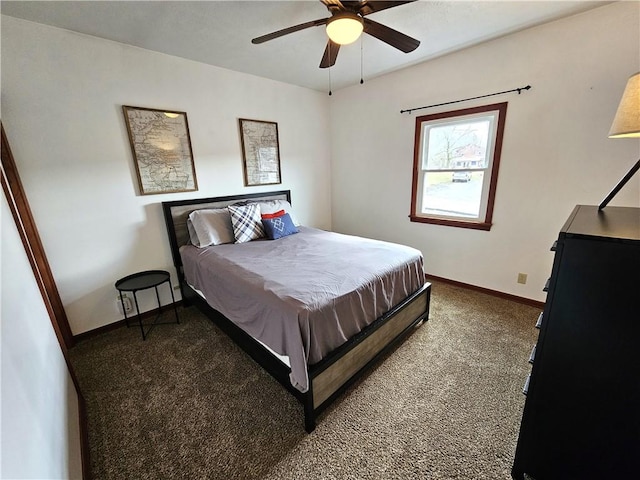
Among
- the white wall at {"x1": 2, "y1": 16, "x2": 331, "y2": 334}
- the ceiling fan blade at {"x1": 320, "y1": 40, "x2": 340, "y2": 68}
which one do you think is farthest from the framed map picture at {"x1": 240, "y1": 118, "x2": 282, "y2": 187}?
the ceiling fan blade at {"x1": 320, "y1": 40, "x2": 340, "y2": 68}

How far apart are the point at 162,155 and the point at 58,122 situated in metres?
0.75

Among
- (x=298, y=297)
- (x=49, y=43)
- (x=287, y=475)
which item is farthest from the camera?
(x=49, y=43)

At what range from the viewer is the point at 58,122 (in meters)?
2.12

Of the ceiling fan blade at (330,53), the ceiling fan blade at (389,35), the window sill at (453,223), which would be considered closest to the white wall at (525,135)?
the window sill at (453,223)

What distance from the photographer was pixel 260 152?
11.1ft

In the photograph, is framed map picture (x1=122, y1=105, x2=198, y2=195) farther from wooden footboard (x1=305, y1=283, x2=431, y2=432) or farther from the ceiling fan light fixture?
wooden footboard (x1=305, y1=283, x2=431, y2=432)

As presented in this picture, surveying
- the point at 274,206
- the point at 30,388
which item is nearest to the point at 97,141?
the point at 274,206

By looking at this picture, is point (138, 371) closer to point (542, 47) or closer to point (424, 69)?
point (424, 69)

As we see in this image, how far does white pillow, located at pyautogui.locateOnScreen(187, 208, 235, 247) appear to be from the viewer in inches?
106

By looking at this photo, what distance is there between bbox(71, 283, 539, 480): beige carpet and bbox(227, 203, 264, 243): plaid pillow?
102 cm

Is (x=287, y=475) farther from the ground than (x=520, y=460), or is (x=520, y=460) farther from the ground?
(x=520, y=460)

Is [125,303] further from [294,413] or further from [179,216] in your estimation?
[294,413]

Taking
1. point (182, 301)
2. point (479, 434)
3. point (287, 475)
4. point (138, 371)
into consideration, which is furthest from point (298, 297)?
point (182, 301)

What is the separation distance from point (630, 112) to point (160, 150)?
10.8ft
